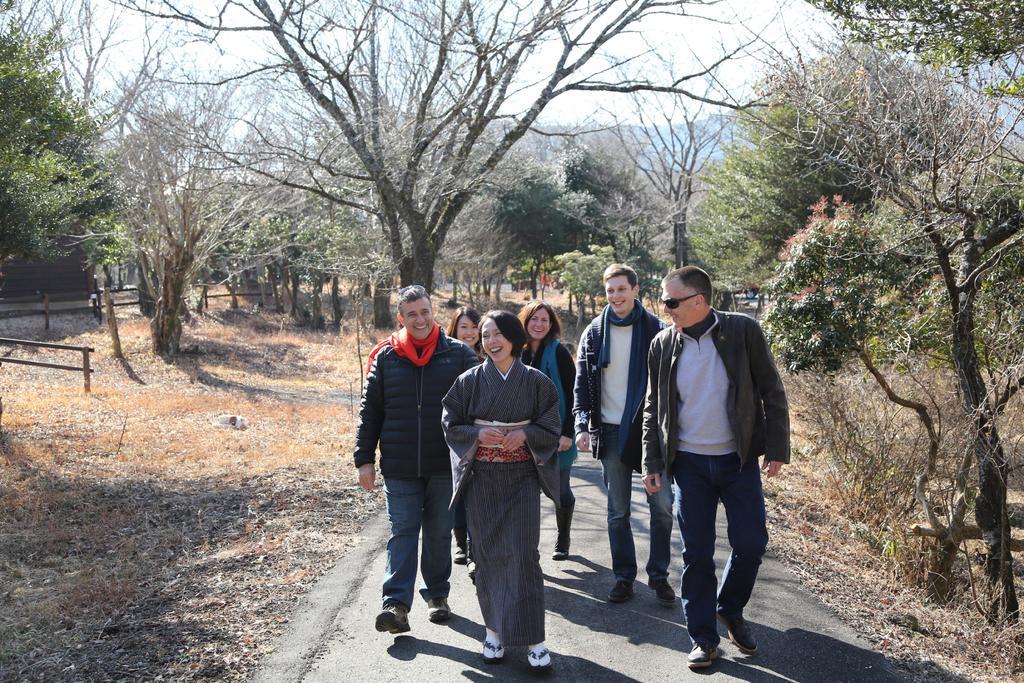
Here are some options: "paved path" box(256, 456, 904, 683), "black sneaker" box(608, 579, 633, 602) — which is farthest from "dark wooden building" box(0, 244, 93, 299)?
"black sneaker" box(608, 579, 633, 602)

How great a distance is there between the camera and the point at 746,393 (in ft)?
14.2

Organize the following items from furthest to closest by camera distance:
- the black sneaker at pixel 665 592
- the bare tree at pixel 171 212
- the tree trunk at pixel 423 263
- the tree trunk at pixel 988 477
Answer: the bare tree at pixel 171 212
the tree trunk at pixel 423 263
the tree trunk at pixel 988 477
the black sneaker at pixel 665 592

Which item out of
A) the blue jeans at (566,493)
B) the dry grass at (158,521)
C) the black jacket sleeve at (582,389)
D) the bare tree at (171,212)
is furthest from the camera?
the bare tree at (171,212)

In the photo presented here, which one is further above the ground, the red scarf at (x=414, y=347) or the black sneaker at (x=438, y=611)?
the red scarf at (x=414, y=347)

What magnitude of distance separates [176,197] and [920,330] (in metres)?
16.5

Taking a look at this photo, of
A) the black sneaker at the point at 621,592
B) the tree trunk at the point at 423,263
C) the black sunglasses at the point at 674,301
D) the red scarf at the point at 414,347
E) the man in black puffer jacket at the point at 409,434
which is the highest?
the tree trunk at the point at 423,263

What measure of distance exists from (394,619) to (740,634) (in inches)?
71.1

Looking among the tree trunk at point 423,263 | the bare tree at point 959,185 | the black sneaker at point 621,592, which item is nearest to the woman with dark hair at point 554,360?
the black sneaker at point 621,592

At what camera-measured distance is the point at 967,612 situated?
6766 millimetres

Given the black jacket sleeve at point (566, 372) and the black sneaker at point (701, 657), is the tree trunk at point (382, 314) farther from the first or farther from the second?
the black sneaker at point (701, 657)

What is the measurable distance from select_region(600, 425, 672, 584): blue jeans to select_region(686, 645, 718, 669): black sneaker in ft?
3.14

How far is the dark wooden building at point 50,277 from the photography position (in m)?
30.8

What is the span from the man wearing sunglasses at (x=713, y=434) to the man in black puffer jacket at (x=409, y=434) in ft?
4.18

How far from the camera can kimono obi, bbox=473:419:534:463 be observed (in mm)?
4355
